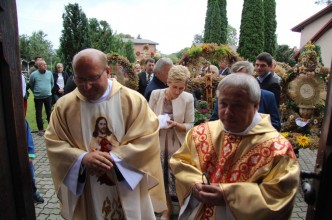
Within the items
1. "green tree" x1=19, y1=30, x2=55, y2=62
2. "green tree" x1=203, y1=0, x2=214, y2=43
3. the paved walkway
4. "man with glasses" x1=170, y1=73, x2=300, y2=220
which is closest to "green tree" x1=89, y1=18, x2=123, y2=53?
the paved walkway

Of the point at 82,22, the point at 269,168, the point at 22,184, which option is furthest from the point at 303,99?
the point at 82,22

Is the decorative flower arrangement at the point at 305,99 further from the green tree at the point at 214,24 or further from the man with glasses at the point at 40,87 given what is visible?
the green tree at the point at 214,24

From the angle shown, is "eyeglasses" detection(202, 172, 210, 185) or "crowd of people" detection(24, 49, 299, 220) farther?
Answer: "eyeglasses" detection(202, 172, 210, 185)

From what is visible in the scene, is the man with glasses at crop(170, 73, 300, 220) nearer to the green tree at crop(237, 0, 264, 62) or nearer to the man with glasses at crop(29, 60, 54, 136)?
the man with glasses at crop(29, 60, 54, 136)

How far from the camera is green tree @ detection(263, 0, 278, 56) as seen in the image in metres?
26.6

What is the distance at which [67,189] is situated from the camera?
8.29ft

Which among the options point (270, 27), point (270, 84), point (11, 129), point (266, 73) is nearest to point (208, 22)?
point (270, 27)

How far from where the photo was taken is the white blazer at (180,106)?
12.0ft

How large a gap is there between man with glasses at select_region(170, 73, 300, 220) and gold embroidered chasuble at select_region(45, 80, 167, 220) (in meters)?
0.47

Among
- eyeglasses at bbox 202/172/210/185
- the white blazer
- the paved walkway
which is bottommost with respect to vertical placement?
the paved walkway

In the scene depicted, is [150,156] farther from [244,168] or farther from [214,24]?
[214,24]

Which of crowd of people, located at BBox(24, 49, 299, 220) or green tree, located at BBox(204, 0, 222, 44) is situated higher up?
green tree, located at BBox(204, 0, 222, 44)

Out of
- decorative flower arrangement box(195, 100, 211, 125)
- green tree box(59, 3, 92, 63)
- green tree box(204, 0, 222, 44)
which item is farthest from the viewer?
green tree box(204, 0, 222, 44)

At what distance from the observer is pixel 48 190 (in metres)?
5.01
